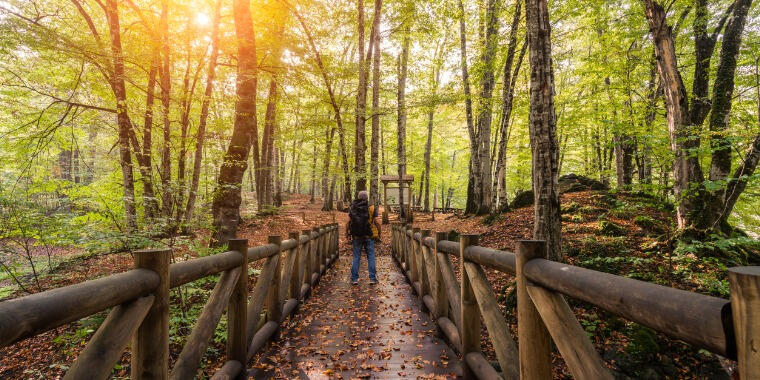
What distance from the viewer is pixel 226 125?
34.7 feet

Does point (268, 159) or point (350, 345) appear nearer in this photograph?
point (350, 345)

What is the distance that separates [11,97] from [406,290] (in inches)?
410

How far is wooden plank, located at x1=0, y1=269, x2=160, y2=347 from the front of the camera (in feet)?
3.56

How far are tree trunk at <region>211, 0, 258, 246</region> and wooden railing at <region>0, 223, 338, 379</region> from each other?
4.13 meters

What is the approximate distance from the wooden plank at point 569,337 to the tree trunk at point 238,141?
673 cm

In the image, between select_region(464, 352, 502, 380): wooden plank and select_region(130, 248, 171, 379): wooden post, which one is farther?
select_region(464, 352, 502, 380): wooden plank

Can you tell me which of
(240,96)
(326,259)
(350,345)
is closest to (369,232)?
(326,259)

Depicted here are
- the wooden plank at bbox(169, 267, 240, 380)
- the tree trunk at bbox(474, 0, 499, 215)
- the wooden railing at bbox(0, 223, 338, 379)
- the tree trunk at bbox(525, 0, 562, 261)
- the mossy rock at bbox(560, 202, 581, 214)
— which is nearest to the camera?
the wooden railing at bbox(0, 223, 338, 379)

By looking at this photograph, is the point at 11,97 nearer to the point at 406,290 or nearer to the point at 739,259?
the point at 406,290

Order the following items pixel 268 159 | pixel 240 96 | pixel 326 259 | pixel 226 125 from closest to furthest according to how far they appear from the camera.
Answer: pixel 240 96 < pixel 326 259 < pixel 226 125 < pixel 268 159

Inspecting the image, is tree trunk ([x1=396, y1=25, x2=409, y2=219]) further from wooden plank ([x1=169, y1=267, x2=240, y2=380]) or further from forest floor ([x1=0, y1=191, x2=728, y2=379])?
wooden plank ([x1=169, y1=267, x2=240, y2=380])

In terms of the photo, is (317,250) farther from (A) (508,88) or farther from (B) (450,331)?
(A) (508,88)

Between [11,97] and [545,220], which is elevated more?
[11,97]

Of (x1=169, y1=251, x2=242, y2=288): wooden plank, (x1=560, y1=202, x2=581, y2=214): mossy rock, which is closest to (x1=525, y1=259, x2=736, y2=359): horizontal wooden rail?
(x1=169, y1=251, x2=242, y2=288): wooden plank
